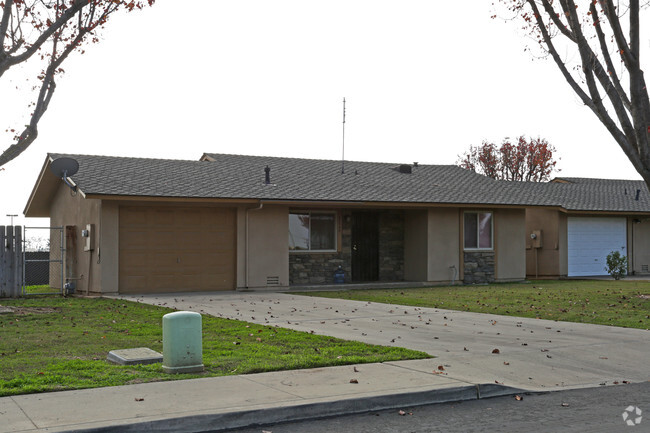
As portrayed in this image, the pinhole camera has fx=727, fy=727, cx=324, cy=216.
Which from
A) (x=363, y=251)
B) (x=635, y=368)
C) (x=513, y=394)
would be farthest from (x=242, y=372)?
(x=363, y=251)

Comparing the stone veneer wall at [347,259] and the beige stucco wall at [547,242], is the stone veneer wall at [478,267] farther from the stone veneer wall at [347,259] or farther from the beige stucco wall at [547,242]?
the beige stucco wall at [547,242]

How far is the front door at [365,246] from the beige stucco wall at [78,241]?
8.48 meters

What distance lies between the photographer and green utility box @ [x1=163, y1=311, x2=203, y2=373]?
7.99 meters

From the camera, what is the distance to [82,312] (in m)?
14.9

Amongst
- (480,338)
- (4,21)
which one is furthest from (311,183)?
(480,338)

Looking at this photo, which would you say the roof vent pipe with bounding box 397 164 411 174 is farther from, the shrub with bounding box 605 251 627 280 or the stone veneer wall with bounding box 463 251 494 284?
the shrub with bounding box 605 251 627 280

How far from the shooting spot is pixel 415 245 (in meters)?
24.6

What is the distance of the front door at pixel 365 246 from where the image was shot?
24344mm

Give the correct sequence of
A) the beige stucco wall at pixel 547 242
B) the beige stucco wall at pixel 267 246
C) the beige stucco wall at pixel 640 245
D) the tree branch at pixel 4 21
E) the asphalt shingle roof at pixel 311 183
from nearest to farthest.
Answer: the tree branch at pixel 4 21, the asphalt shingle roof at pixel 311 183, the beige stucco wall at pixel 267 246, the beige stucco wall at pixel 547 242, the beige stucco wall at pixel 640 245

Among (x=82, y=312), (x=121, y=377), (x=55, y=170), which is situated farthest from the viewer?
(x=55, y=170)

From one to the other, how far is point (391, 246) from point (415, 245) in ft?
2.94

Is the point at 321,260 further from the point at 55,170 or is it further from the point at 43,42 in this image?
the point at 43,42

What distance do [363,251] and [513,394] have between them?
17.1 metres

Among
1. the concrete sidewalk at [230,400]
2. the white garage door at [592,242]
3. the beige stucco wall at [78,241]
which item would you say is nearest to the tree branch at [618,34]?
the concrete sidewalk at [230,400]
